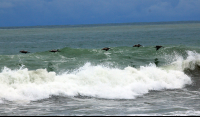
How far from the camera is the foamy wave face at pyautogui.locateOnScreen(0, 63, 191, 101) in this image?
45.6ft

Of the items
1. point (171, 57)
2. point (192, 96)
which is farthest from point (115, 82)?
point (171, 57)

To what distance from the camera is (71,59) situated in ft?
76.8

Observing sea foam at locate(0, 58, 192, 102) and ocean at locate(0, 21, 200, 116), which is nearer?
ocean at locate(0, 21, 200, 116)

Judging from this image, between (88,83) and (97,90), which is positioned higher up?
(88,83)

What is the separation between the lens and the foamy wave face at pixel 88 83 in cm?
1389

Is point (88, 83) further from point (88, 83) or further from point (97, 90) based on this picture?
point (97, 90)

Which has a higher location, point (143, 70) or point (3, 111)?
point (143, 70)

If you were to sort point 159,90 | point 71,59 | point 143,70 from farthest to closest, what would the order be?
1. point 71,59
2. point 143,70
3. point 159,90

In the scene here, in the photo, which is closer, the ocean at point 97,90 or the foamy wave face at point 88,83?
the ocean at point 97,90

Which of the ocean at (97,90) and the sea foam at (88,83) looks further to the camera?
the sea foam at (88,83)

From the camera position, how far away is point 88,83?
15.7 meters

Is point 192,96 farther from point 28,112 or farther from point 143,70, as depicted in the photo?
point 28,112

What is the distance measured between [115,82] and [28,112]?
6.04m

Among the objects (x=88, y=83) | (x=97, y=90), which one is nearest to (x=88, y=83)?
(x=88, y=83)
